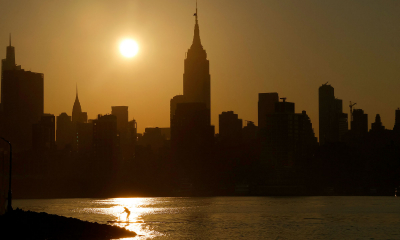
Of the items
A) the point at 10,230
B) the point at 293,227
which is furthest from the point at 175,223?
the point at 10,230

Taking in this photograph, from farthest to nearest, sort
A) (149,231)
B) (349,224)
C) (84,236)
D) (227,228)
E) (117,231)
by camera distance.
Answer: (349,224)
(227,228)
(149,231)
(117,231)
(84,236)

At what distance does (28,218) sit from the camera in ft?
269

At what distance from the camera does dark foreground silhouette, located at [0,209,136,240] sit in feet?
243

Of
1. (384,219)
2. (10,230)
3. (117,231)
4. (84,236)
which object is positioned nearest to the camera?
(10,230)

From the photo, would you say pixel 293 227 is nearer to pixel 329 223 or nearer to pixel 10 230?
pixel 329 223

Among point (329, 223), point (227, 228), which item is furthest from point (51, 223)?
point (329, 223)

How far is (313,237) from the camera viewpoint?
90.0 meters

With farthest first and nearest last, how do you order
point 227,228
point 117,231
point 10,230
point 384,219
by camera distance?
point 384,219 → point 227,228 → point 117,231 → point 10,230

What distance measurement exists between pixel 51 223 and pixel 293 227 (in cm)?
4601

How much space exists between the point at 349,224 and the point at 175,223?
1400 inches

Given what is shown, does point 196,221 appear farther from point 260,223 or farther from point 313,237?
point 313,237

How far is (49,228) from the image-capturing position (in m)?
80.7

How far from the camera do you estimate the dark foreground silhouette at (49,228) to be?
243 feet

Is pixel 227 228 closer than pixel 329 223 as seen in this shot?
Yes
